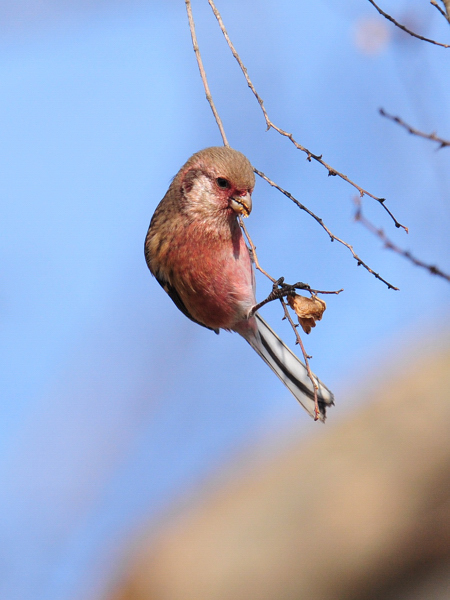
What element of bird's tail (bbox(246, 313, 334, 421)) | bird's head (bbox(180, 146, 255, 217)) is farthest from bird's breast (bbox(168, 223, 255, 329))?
bird's tail (bbox(246, 313, 334, 421))

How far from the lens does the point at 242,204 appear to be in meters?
3.64

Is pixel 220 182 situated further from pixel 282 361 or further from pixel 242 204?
pixel 282 361

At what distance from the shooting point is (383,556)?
23.9ft

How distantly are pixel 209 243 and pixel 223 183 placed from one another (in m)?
0.32

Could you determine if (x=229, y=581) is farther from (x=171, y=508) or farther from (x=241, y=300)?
(x=241, y=300)

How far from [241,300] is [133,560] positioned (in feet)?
15.9

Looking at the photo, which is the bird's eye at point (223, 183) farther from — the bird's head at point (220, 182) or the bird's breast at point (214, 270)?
the bird's breast at point (214, 270)

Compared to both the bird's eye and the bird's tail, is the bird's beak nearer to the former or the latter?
the bird's eye

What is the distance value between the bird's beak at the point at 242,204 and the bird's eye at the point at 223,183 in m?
0.09

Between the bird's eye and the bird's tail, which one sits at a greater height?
the bird's eye

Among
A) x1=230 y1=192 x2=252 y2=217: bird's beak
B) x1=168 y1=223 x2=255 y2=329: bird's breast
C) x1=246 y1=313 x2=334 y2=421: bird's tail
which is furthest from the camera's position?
x1=246 y1=313 x2=334 y2=421: bird's tail

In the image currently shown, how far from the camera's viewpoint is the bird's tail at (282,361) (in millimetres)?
4383

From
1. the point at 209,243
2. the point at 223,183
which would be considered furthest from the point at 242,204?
the point at 209,243

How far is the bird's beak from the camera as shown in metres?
3.62
